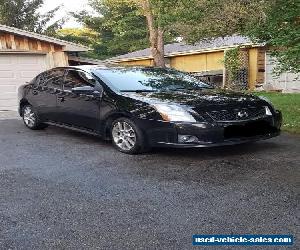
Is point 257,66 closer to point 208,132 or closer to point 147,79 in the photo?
point 147,79

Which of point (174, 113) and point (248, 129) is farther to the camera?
point (248, 129)

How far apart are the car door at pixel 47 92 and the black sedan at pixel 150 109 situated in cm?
2

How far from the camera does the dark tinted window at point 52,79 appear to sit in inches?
326

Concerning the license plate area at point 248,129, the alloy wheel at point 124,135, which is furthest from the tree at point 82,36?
the license plate area at point 248,129

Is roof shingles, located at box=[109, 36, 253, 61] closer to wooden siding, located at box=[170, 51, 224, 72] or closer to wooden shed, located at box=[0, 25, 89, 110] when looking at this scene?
wooden siding, located at box=[170, 51, 224, 72]

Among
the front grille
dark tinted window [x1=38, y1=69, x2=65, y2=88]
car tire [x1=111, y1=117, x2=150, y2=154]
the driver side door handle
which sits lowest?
car tire [x1=111, y1=117, x2=150, y2=154]

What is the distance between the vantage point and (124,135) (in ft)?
22.1

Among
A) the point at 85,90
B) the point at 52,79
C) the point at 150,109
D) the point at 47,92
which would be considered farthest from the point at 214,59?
the point at 150,109

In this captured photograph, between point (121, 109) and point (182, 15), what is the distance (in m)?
11.8

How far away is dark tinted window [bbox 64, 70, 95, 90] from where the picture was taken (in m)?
7.46

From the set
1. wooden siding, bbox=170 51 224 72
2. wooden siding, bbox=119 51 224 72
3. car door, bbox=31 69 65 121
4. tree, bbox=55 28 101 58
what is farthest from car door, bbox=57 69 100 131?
tree, bbox=55 28 101 58

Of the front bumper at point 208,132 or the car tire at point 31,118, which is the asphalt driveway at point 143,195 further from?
the car tire at point 31,118

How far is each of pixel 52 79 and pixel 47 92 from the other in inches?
11.3

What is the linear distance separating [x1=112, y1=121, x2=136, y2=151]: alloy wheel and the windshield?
2.11ft
